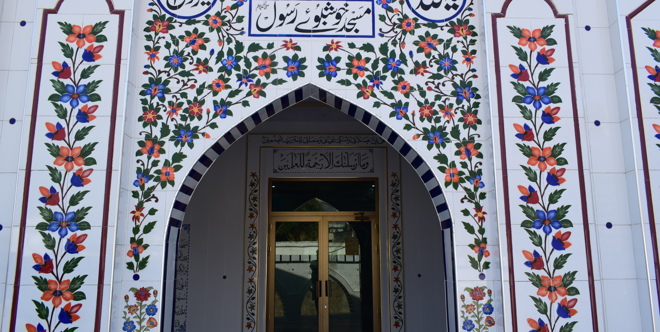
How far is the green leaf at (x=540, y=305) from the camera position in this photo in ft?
10.1

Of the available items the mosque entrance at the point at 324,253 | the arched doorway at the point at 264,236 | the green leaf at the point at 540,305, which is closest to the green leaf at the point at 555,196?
the green leaf at the point at 540,305

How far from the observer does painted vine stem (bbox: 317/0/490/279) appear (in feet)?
10.8

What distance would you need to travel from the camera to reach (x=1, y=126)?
3217 millimetres

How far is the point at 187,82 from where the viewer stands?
336cm

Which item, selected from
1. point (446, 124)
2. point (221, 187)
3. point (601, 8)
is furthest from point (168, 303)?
point (601, 8)

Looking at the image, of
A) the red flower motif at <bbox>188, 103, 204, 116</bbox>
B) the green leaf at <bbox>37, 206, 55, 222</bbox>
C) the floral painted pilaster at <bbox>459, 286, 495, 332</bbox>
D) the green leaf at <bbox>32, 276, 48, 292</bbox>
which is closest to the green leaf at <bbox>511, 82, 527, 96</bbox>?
the floral painted pilaster at <bbox>459, 286, 495, 332</bbox>

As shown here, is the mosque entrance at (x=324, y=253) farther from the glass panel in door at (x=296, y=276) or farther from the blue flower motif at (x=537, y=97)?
the blue flower motif at (x=537, y=97)

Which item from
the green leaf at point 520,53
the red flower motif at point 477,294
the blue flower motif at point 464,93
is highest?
the green leaf at point 520,53

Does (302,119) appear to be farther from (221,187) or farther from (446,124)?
(446,124)

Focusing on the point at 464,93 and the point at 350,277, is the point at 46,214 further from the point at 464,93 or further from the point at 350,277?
the point at 350,277

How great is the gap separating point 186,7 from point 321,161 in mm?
2718

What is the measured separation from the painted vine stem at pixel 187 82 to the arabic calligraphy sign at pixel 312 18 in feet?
0.30

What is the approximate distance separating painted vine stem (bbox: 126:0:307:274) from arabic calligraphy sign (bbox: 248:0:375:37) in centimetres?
9

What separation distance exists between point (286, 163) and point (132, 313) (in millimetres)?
3002
